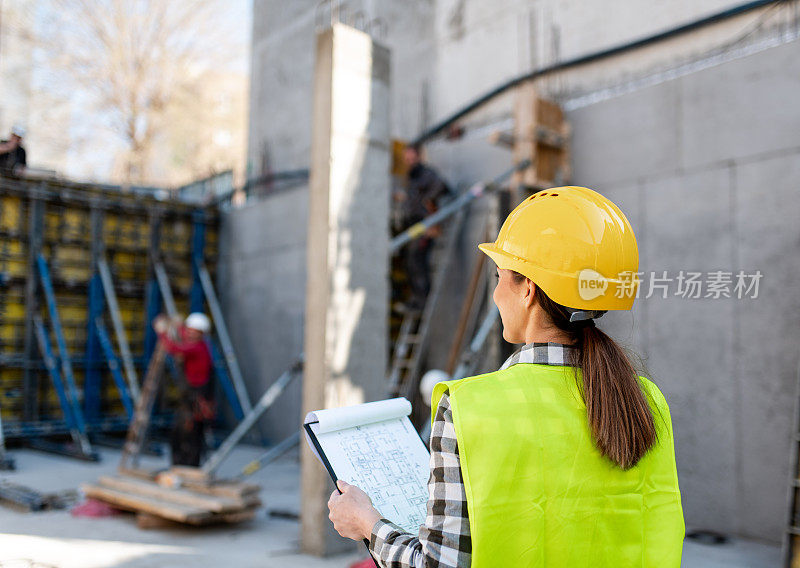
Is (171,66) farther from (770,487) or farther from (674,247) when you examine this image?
(770,487)

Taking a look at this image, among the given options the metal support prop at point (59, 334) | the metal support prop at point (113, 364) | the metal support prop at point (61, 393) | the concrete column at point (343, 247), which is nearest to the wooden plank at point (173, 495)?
the concrete column at point (343, 247)

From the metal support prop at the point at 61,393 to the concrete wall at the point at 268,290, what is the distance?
9.83ft

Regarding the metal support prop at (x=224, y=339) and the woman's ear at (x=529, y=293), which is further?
the metal support prop at (x=224, y=339)

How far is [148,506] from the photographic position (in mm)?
6316

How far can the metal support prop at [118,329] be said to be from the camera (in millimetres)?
11586

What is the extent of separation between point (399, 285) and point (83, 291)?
6.54 meters

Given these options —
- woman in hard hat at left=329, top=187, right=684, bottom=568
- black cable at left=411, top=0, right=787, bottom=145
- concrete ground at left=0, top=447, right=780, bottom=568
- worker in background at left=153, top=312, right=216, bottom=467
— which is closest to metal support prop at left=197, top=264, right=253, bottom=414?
worker in background at left=153, top=312, right=216, bottom=467

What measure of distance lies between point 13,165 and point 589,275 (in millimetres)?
3015

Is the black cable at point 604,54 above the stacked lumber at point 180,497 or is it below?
above

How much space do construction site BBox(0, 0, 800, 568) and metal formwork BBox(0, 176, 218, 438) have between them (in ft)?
0.15

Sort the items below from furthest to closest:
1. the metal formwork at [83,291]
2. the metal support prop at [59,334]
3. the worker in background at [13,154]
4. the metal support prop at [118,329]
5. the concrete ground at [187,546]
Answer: the metal support prop at [118,329]
the metal formwork at [83,291]
the metal support prop at [59,334]
the concrete ground at [187,546]
the worker in background at [13,154]

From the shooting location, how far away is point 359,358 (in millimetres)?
5973

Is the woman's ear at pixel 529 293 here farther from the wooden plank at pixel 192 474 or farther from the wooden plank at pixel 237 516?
the wooden plank at pixel 192 474

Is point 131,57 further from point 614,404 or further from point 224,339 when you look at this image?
point 224,339
